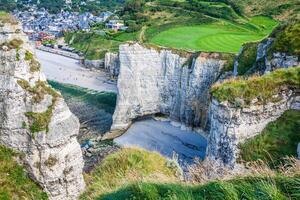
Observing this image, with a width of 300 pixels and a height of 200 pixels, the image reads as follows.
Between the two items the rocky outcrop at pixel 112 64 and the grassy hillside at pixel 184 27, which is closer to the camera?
the grassy hillside at pixel 184 27

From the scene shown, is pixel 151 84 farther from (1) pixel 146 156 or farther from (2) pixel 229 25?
(2) pixel 229 25

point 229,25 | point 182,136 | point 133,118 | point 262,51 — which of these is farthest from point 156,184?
point 229,25

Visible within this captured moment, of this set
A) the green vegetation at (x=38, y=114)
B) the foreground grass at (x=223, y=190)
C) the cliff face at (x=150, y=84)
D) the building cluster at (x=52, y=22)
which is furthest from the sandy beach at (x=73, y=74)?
the foreground grass at (x=223, y=190)

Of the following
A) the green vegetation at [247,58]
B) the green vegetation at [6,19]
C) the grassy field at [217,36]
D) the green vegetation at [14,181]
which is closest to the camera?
the green vegetation at [14,181]

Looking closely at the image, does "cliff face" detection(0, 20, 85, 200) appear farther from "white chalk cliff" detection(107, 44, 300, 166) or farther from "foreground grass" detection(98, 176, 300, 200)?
"white chalk cliff" detection(107, 44, 300, 166)

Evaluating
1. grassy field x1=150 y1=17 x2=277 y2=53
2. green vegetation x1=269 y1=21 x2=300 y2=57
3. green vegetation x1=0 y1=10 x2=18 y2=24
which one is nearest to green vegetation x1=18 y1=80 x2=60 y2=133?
green vegetation x1=0 y1=10 x2=18 y2=24

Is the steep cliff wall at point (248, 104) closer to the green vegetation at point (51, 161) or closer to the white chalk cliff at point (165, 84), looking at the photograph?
the green vegetation at point (51, 161)
